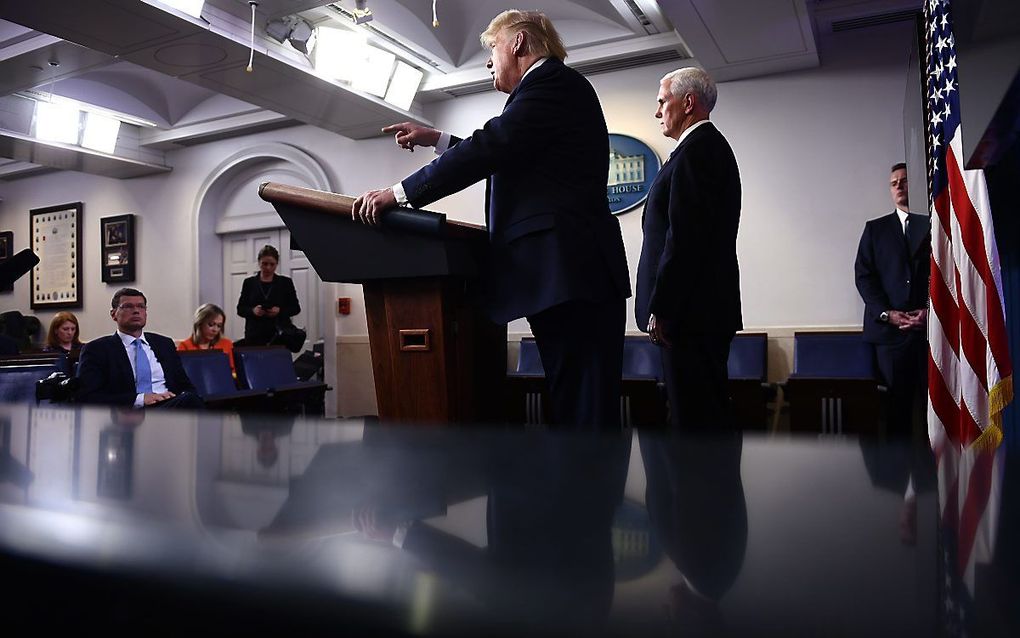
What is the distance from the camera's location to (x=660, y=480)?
19 cm

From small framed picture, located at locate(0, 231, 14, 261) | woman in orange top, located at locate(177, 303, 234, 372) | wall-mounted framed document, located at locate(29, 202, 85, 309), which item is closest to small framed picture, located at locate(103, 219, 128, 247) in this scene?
wall-mounted framed document, located at locate(29, 202, 85, 309)

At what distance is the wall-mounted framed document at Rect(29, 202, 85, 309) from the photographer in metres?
8.73

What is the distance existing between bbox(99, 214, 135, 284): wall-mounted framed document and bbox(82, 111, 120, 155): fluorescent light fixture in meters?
1.08

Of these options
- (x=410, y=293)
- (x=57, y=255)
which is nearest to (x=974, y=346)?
(x=410, y=293)

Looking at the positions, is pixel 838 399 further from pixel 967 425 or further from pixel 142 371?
pixel 142 371

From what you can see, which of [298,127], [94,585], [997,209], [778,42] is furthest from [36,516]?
[298,127]

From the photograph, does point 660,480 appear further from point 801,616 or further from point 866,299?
point 866,299

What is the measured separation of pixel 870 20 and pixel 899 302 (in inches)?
79.9

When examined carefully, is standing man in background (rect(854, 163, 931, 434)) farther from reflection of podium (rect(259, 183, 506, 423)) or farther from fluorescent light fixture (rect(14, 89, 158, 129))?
fluorescent light fixture (rect(14, 89, 158, 129))

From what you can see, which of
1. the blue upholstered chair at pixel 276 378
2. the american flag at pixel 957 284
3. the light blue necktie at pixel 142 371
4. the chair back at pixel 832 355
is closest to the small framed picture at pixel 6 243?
the blue upholstered chair at pixel 276 378

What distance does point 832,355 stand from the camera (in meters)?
4.97

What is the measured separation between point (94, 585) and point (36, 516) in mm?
47

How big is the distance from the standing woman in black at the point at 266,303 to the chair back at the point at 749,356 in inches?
149

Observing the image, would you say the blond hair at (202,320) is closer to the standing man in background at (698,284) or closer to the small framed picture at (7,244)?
the standing man in background at (698,284)
